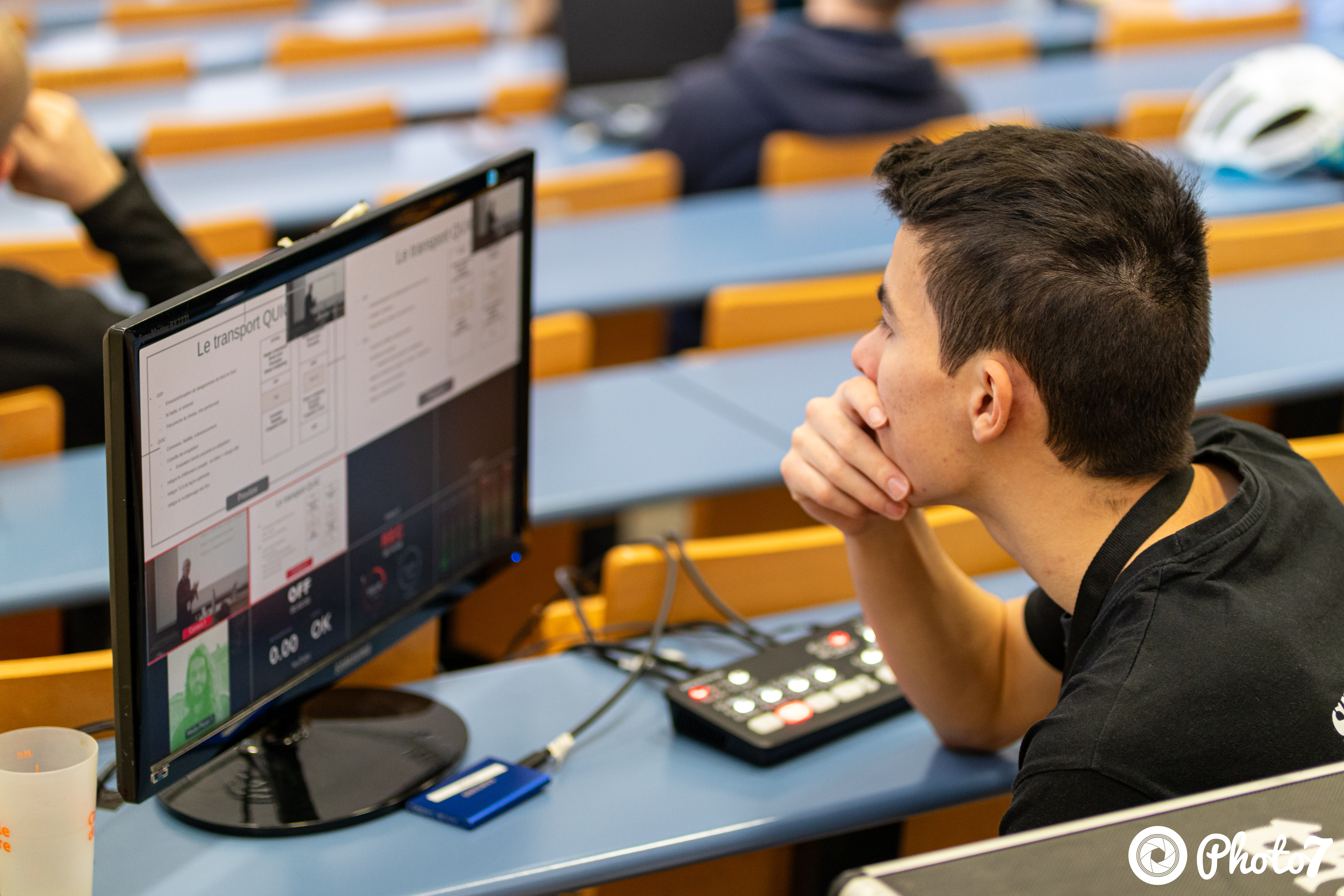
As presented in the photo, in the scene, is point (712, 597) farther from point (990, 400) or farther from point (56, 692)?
point (56, 692)

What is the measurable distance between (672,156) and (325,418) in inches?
103

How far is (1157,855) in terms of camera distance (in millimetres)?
695

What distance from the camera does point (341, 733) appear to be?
1.48 metres

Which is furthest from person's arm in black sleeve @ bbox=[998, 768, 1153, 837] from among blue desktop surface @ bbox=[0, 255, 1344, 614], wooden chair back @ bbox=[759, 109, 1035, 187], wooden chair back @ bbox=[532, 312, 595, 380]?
wooden chair back @ bbox=[759, 109, 1035, 187]

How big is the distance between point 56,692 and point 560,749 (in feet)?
1.62

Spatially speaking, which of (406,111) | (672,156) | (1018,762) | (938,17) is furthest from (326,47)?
(1018,762)

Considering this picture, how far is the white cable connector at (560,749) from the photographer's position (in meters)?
1.44

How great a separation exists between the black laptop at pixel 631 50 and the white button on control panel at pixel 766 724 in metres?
3.01

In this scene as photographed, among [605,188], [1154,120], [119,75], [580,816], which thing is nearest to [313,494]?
[580,816]

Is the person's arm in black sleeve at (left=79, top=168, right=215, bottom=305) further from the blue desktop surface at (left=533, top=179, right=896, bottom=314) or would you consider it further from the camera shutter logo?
the camera shutter logo

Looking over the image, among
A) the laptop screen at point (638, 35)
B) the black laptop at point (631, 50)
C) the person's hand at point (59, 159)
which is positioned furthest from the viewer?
the laptop screen at point (638, 35)

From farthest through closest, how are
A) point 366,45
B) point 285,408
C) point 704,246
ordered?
point 366,45
point 704,246
point 285,408

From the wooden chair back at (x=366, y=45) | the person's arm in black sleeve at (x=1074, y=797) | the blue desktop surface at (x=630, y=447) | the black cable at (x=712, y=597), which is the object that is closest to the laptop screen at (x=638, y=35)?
the wooden chair back at (x=366, y=45)

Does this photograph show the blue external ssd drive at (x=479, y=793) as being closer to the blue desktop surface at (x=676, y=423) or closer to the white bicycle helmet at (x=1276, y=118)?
the blue desktop surface at (x=676, y=423)
